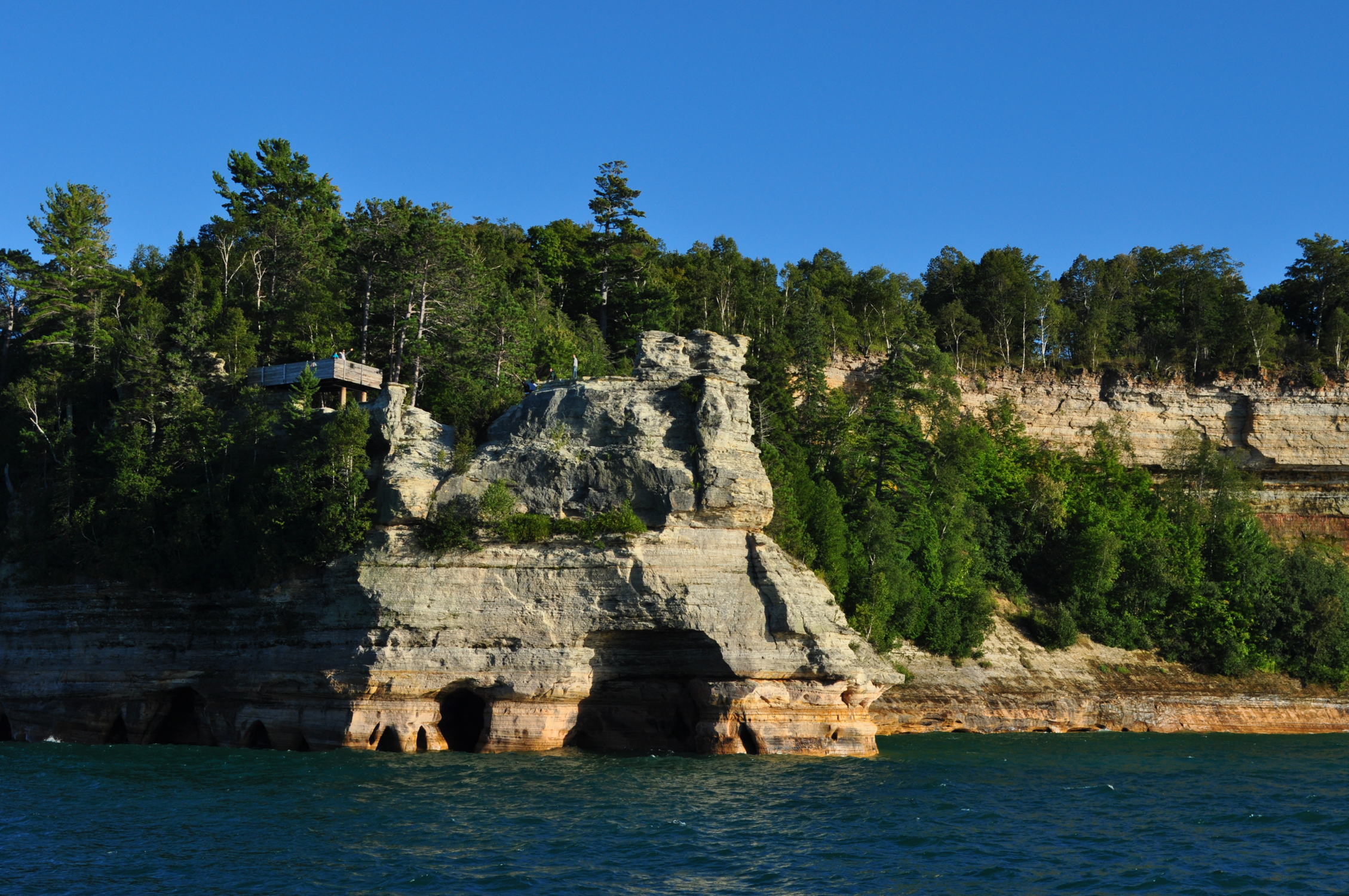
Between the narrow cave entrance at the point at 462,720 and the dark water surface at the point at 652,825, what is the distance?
12.4 ft

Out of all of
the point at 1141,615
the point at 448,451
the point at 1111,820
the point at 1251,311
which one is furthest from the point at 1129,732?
the point at 1251,311

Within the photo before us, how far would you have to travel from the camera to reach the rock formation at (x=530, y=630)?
34.7 m

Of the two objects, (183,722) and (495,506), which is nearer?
(495,506)

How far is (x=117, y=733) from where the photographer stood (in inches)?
1548

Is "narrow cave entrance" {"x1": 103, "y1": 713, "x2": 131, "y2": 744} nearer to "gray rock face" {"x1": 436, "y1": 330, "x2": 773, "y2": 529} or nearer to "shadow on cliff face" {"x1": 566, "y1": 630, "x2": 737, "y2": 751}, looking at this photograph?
"gray rock face" {"x1": 436, "y1": 330, "x2": 773, "y2": 529}

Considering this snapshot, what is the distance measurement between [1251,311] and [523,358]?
53.2 metres

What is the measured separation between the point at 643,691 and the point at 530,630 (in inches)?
191

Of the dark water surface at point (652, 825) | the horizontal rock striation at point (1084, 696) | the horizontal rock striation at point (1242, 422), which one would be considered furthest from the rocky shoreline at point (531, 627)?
the horizontal rock striation at point (1242, 422)

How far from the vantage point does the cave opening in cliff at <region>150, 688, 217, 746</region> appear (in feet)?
127

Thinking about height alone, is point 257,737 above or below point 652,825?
below

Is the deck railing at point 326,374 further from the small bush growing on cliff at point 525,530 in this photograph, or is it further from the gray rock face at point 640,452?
the small bush growing on cliff at point 525,530

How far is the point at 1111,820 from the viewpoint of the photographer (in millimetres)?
25984

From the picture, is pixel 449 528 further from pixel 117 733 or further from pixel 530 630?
pixel 117 733

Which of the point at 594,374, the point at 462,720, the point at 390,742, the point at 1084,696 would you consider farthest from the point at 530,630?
the point at 1084,696
